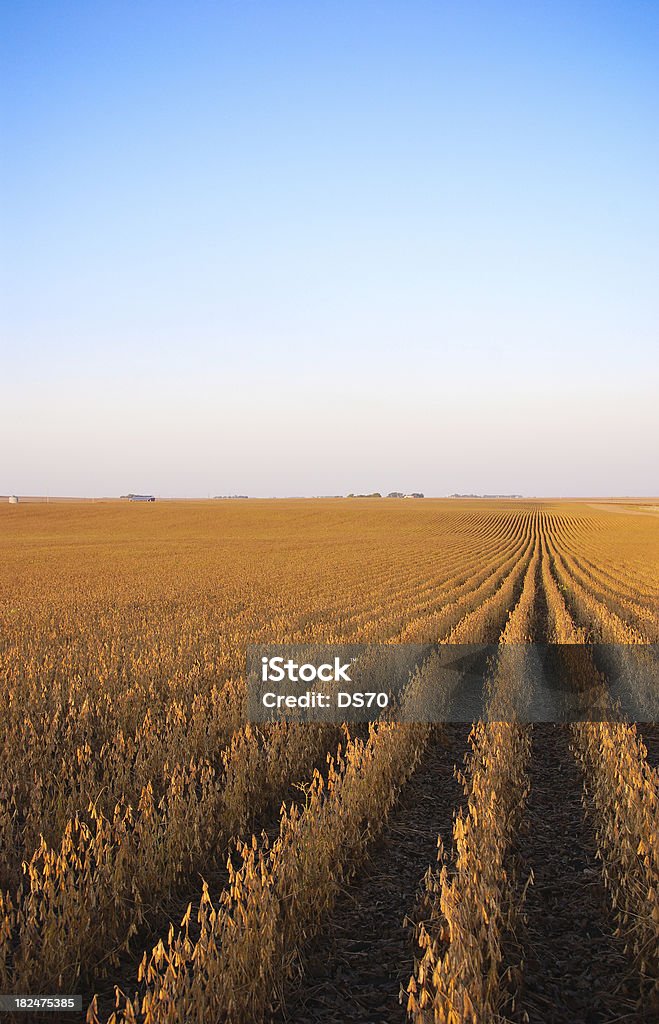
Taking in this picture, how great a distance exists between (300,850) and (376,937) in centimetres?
77

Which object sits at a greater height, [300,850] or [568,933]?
[300,850]

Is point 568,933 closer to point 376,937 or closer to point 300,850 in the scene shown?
point 376,937

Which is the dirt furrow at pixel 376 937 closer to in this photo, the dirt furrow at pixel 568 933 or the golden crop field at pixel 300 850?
the golden crop field at pixel 300 850

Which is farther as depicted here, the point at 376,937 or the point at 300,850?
the point at 300,850

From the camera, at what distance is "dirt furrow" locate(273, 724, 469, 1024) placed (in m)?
3.71

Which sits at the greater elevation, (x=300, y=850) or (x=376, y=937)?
(x=300, y=850)

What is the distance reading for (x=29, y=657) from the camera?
439 inches

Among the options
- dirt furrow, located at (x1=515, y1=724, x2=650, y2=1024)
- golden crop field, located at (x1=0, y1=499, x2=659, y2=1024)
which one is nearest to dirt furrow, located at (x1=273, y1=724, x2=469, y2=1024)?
golden crop field, located at (x1=0, y1=499, x2=659, y2=1024)

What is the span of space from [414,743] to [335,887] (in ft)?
10.7

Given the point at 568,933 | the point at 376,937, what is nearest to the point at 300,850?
the point at 376,937

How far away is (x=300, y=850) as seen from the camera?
189 inches

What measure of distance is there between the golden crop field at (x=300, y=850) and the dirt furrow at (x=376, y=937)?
17mm

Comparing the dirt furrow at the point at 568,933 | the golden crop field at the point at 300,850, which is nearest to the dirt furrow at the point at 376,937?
the golden crop field at the point at 300,850

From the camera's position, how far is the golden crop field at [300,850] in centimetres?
366
